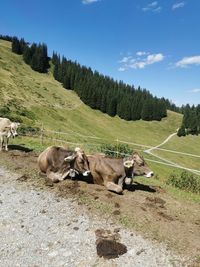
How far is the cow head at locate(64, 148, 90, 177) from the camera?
15.5 meters

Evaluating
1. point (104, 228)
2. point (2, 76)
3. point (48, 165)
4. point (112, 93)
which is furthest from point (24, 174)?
point (112, 93)

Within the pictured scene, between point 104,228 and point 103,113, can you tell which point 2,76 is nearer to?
point 103,113

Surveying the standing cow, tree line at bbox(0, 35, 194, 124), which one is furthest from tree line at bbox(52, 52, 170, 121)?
the standing cow

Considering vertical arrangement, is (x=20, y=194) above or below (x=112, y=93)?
below

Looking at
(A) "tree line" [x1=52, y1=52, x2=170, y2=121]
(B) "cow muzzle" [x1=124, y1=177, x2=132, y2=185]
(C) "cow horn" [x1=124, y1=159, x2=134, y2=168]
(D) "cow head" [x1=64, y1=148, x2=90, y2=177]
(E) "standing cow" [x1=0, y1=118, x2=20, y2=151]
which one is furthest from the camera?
(A) "tree line" [x1=52, y1=52, x2=170, y2=121]

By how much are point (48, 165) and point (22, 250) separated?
265 inches

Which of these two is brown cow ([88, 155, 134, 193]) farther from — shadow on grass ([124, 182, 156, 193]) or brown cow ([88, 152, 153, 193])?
shadow on grass ([124, 182, 156, 193])

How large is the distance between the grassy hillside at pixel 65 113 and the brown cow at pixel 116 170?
6676 cm

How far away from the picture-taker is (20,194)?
46.9ft

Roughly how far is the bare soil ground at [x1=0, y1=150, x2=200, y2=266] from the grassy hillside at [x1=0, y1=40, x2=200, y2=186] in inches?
2620

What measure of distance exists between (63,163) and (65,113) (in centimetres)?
9793

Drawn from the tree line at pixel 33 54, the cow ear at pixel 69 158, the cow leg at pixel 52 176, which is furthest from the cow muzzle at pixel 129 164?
the tree line at pixel 33 54

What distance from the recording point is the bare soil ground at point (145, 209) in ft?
35.0

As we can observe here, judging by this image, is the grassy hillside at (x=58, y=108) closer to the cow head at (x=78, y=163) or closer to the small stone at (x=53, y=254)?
the cow head at (x=78, y=163)
